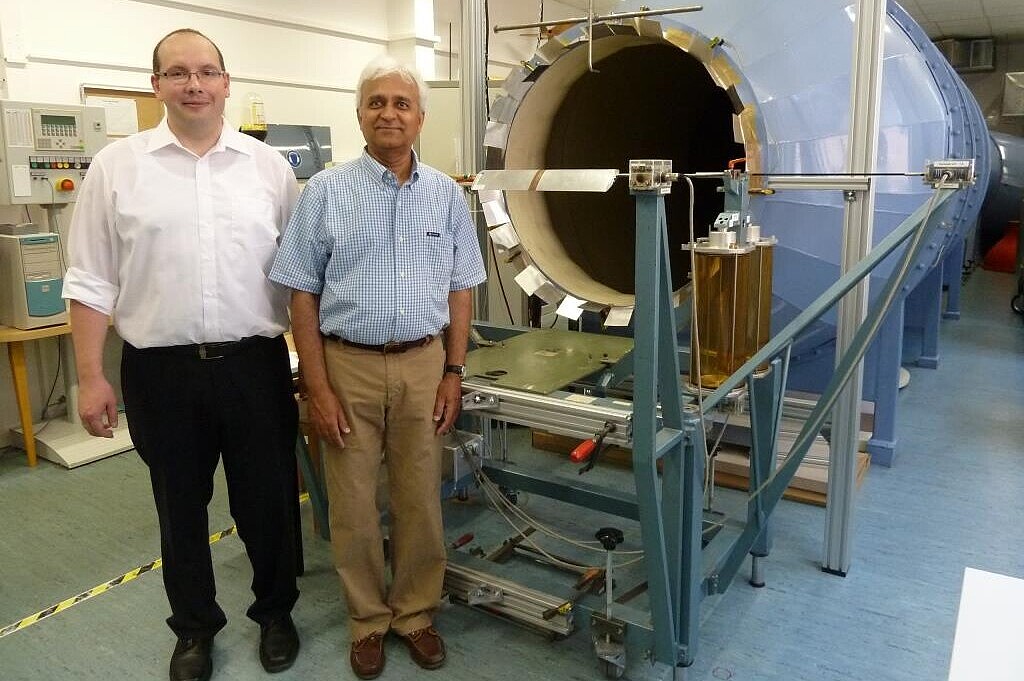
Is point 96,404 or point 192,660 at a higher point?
point 96,404

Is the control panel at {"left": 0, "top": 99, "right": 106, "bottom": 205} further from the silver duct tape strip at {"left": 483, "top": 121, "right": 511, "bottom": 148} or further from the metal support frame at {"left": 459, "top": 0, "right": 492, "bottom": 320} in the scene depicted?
the silver duct tape strip at {"left": 483, "top": 121, "right": 511, "bottom": 148}

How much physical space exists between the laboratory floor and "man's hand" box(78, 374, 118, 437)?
635 millimetres

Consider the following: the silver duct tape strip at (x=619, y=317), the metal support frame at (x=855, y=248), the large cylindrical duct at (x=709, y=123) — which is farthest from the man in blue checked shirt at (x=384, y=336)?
the metal support frame at (x=855, y=248)

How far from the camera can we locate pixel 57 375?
12.2ft

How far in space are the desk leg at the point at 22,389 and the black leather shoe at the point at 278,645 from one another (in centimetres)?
185

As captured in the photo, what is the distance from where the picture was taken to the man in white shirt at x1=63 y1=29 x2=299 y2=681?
66.2 inches

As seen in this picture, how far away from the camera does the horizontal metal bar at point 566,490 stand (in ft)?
7.02

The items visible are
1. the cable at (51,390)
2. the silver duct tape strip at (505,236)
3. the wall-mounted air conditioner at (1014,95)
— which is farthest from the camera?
the wall-mounted air conditioner at (1014,95)

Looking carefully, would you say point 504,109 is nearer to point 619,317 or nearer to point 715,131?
point 619,317

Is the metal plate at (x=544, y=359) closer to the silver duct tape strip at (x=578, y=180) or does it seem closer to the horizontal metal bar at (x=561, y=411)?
the horizontal metal bar at (x=561, y=411)

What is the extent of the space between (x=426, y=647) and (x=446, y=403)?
59 centimetres

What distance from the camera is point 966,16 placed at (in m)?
8.37

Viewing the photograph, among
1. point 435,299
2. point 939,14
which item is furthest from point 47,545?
point 939,14

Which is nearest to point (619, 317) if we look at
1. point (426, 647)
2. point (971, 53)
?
point (426, 647)
